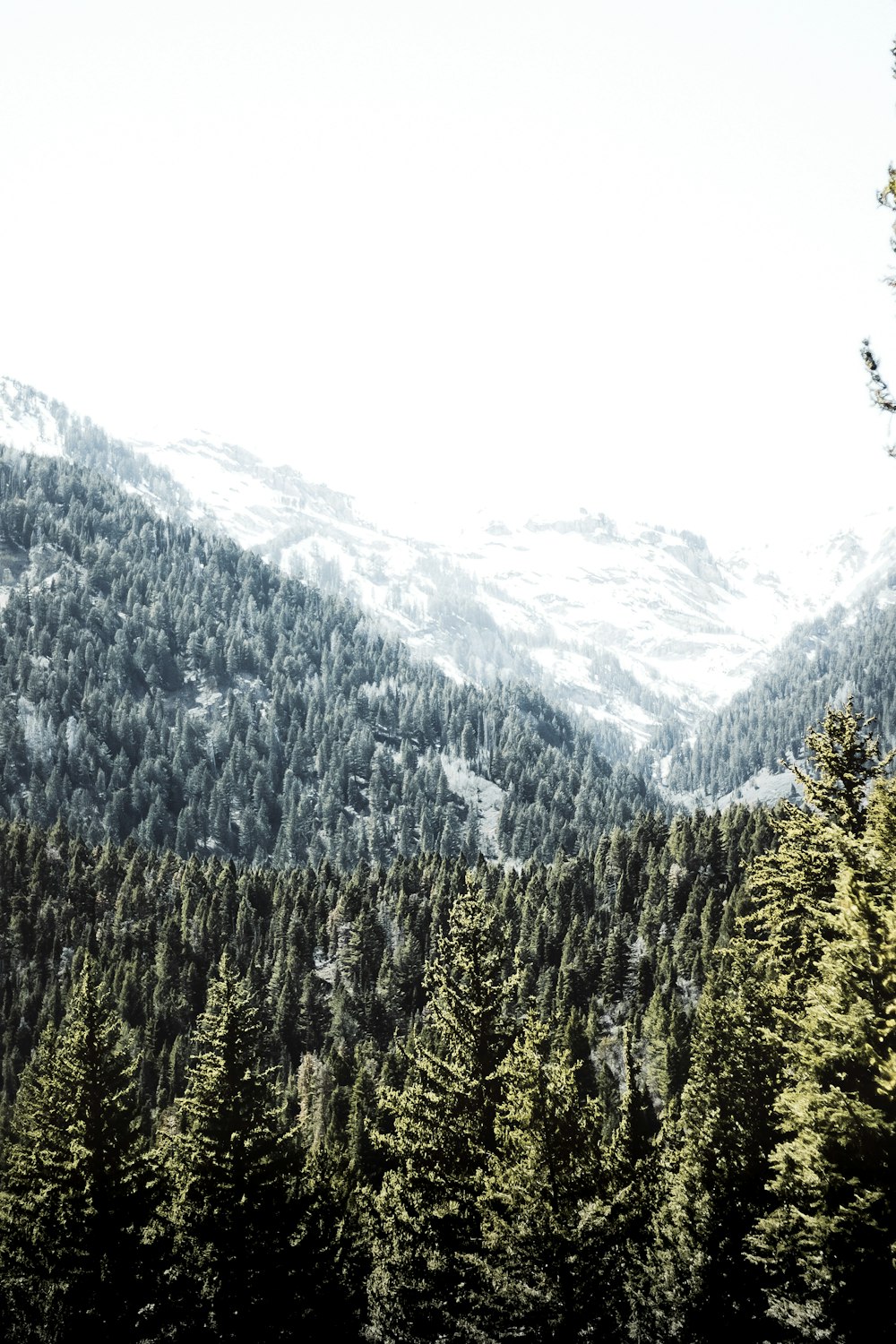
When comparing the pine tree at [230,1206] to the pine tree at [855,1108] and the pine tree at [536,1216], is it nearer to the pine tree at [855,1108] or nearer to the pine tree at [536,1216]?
the pine tree at [536,1216]

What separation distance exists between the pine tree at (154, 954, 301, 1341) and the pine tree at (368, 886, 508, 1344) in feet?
10.8

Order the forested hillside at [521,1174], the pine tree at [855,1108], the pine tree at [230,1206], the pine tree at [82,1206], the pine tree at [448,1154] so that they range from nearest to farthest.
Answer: the pine tree at [855,1108], the forested hillside at [521,1174], the pine tree at [448,1154], the pine tree at [230,1206], the pine tree at [82,1206]

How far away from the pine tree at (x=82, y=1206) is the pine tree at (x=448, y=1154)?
788 cm

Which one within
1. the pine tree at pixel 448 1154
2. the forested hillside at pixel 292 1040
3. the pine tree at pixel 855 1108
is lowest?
the forested hillside at pixel 292 1040

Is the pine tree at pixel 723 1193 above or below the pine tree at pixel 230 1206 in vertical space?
above

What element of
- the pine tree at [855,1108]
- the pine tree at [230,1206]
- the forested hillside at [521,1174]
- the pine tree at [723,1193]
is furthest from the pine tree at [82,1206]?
the pine tree at [855,1108]

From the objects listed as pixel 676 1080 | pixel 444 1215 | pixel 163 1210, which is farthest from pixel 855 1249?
pixel 676 1080

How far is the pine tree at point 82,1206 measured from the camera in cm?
2909

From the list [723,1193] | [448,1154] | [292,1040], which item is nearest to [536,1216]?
[448,1154]

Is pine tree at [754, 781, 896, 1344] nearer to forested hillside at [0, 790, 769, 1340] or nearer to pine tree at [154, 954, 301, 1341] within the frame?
forested hillside at [0, 790, 769, 1340]

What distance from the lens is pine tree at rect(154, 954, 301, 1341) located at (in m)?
28.7

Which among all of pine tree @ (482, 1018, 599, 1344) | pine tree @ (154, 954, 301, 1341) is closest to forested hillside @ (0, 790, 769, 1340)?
pine tree @ (154, 954, 301, 1341)

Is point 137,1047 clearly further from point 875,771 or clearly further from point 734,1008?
Answer: point 875,771

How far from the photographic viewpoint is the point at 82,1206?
29.7 m
